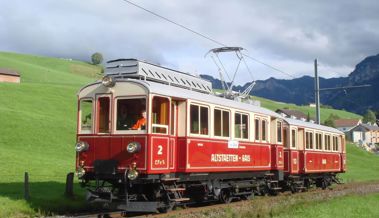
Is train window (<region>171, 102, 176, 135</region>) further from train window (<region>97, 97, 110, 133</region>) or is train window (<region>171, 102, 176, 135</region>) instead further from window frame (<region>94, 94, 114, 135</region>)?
train window (<region>97, 97, 110, 133</region>)

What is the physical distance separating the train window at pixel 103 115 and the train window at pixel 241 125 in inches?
191

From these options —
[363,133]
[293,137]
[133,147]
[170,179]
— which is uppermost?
[363,133]

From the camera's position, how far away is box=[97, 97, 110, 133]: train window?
14727 millimetres

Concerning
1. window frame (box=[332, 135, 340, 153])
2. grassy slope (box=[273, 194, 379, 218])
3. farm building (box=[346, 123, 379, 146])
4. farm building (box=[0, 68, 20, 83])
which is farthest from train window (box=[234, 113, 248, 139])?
farm building (box=[346, 123, 379, 146])

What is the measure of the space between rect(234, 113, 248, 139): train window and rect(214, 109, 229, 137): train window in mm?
667

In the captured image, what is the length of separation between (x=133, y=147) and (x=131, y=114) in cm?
114

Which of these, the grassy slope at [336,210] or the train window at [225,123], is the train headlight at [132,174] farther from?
the train window at [225,123]

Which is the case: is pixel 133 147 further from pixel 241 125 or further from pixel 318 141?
pixel 318 141

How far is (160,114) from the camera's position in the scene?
570 inches

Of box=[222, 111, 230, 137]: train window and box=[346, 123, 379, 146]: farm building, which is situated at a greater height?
box=[346, 123, 379, 146]: farm building

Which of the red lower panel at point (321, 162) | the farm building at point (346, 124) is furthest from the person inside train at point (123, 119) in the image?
the farm building at point (346, 124)

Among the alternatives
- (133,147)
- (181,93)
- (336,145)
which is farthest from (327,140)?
(133,147)

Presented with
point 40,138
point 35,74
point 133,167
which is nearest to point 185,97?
point 133,167

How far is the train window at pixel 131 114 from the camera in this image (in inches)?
555
